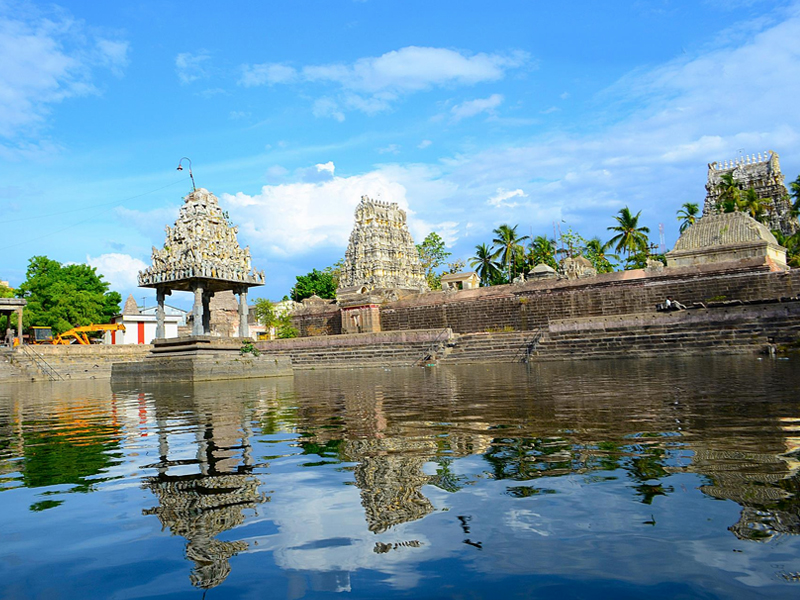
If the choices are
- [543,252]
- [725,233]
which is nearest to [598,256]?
[543,252]

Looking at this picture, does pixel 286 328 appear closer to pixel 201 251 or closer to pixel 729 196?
pixel 201 251

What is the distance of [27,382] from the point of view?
2577cm

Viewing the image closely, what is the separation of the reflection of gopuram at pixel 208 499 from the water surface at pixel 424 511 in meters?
0.01

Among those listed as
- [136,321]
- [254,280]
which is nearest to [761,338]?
[254,280]

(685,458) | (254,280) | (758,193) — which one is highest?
(758,193)

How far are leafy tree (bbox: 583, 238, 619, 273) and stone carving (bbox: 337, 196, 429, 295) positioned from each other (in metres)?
15.8

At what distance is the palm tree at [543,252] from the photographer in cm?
5550

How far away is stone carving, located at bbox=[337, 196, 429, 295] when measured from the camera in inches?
1865

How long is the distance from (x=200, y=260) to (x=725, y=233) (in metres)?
25.2

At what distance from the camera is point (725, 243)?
101 feet

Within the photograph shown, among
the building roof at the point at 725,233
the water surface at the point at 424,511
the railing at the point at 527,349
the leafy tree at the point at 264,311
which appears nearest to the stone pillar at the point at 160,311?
the railing at the point at 527,349

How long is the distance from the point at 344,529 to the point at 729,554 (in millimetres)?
1489

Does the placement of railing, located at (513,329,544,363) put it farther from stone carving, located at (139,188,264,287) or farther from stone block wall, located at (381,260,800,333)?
stone carving, located at (139,188,264,287)

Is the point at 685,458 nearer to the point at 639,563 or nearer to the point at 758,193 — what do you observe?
the point at 639,563
